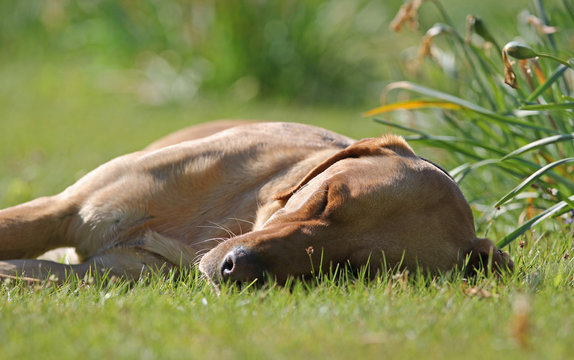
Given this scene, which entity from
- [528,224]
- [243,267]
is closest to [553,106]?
[528,224]

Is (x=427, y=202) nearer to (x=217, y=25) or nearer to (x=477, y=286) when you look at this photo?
(x=477, y=286)

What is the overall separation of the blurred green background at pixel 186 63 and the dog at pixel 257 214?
4378mm

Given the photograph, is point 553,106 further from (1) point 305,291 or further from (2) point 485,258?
(1) point 305,291

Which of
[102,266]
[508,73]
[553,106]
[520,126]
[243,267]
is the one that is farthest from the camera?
[520,126]

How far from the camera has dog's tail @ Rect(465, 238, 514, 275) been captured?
115 inches

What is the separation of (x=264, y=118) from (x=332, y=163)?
17.9 feet

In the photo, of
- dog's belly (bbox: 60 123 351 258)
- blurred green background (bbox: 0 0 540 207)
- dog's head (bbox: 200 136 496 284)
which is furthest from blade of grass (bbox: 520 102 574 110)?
blurred green background (bbox: 0 0 540 207)

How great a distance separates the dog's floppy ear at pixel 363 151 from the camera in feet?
10.4

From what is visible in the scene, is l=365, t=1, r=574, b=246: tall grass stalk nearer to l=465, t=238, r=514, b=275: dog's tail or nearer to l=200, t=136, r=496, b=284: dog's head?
l=465, t=238, r=514, b=275: dog's tail

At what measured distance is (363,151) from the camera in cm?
320

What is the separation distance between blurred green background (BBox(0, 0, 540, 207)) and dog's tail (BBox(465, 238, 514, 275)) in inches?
196

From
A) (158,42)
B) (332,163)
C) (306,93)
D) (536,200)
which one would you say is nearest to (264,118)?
(306,93)

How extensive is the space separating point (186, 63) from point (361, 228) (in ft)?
24.0

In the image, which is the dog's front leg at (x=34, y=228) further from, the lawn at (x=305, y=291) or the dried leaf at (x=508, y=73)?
the dried leaf at (x=508, y=73)
